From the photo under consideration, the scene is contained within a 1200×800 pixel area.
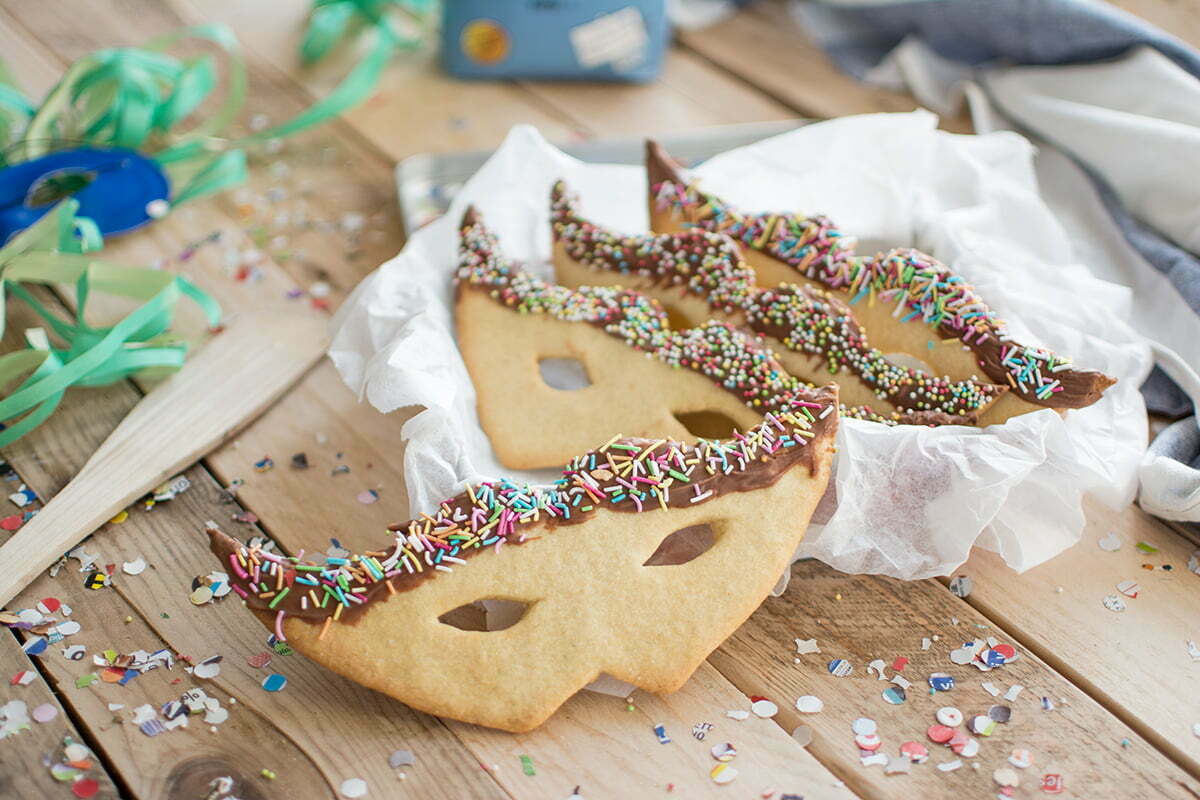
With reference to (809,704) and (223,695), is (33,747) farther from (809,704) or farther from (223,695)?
(809,704)

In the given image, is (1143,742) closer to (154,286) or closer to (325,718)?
(325,718)

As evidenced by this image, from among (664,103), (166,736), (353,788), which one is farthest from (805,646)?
(664,103)

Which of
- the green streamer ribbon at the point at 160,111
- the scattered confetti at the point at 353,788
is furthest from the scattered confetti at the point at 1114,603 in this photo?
the green streamer ribbon at the point at 160,111

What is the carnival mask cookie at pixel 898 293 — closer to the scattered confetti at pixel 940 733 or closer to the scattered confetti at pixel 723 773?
the scattered confetti at pixel 940 733

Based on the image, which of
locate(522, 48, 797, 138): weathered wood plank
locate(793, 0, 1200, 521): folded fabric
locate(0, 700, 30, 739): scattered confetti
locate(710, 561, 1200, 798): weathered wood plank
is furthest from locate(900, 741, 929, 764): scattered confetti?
locate(522, 48, 797, 138): weathered wood plank

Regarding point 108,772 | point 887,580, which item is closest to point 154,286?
point 108,772

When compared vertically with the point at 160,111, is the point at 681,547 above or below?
below

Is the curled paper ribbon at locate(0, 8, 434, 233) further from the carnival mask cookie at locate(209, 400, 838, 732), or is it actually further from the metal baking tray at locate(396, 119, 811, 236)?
the carnival mask cookie at locate(209, 400, 838, 732)
